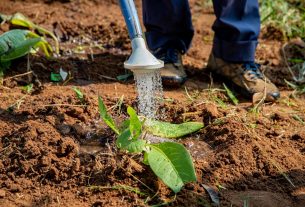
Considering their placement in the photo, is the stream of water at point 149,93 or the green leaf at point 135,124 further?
the stream of water at point 149,93

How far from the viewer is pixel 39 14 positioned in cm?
376

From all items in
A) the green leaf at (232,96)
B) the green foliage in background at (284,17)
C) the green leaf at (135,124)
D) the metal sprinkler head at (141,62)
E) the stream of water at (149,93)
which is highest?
the metal sprinkler head at (141,62)

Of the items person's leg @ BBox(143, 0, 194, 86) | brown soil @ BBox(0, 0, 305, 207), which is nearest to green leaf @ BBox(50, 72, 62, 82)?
brown soil @ BBox(0, 0, 305, 207)

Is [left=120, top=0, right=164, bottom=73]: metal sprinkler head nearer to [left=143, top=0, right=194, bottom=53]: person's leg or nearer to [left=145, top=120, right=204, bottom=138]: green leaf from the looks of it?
[left=145, top=120, right=204, bottom=138]: green leaf

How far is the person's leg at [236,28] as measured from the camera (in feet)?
9.35

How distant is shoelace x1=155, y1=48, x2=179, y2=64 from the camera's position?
303cm

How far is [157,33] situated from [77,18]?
3.11 feet

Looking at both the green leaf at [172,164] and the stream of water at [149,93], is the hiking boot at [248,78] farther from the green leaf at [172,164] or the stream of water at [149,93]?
the green leaf at [172,164]

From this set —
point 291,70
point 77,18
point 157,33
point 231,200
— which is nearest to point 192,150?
point 231,200

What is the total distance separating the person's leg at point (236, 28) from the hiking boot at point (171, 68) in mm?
222

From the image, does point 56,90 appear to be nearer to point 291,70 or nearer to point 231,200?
point 231,200

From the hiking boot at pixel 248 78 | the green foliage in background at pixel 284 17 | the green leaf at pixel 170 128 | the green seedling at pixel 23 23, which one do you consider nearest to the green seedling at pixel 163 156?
the green leaf at pixel 170 128

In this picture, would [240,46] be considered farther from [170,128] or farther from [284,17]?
[284,17]

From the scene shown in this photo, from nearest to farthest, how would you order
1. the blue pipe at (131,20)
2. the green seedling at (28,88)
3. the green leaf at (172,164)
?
the green leaf at (172,164) → the blue pipe at (131,20) → the green seedling at (28,88)
